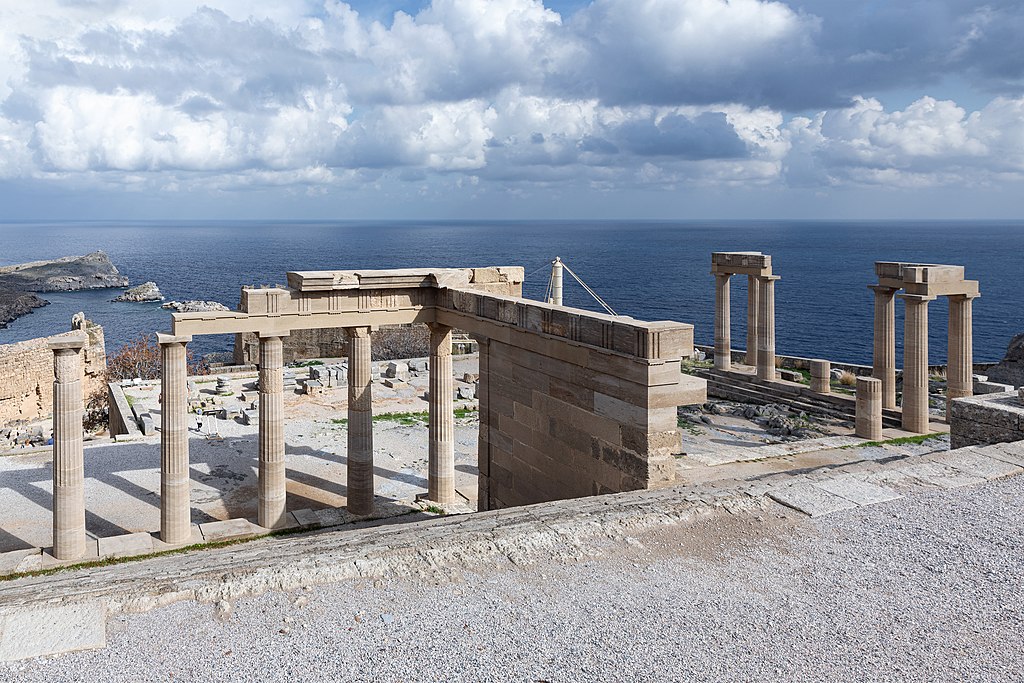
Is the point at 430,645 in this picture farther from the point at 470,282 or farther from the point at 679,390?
the point at 470,282

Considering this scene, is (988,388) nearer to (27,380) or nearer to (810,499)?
(810,499)

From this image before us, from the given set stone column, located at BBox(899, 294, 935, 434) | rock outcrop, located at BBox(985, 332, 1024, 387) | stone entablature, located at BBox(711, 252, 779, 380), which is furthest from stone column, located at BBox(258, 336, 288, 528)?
rock outcrop, located at BBox(985, 332, 1024, 387)

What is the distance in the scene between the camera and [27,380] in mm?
32375

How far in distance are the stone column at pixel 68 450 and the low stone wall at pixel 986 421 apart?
12.9 meters

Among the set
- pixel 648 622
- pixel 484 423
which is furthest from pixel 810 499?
pixel 484 423

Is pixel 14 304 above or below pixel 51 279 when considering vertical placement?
below

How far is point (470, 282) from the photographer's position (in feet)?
53.9

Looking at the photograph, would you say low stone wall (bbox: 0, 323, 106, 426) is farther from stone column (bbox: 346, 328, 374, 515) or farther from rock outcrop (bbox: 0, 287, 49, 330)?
rock outcrop (bbox: 0, 287, 49, 330)

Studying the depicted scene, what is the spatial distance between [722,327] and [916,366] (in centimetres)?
822

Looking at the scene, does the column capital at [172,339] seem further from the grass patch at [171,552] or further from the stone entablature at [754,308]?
the stone entablature at [754,308]

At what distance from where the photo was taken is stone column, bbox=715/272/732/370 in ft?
99.7

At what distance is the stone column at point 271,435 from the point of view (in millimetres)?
14938

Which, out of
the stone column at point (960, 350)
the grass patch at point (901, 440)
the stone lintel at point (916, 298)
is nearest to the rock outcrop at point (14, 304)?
the grass patch at point (901, 440)

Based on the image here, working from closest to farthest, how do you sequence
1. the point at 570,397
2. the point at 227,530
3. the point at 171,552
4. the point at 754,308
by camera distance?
the point at 570,397 → the point at 171,552 → the point at 227,530 → the point at 754,308
